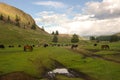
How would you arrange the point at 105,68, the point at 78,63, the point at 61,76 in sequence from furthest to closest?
the point at 78,63, the point at 105,68, the point at 61,76

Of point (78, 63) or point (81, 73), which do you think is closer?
point (81, 73)

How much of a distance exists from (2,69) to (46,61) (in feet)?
65.5

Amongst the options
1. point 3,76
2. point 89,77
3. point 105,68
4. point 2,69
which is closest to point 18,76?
point 3,76

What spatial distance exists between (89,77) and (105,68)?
9.10m

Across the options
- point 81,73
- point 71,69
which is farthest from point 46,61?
point 81,73

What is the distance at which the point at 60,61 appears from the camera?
237ft

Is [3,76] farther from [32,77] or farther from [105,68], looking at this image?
[105,68]

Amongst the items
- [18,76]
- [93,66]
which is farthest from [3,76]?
[93,66]

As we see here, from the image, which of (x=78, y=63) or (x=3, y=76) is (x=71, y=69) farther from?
(x=3, y=76)

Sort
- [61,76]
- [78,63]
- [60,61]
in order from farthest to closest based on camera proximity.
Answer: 1. [60,61]
2. [78,63]
3. [61,76]

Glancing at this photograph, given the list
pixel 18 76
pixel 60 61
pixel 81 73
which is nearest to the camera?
pixel 18 76

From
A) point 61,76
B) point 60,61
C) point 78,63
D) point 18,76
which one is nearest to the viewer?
point 18,76

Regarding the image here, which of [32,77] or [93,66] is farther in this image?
[93,66]

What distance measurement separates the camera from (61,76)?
5072cm
